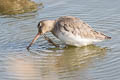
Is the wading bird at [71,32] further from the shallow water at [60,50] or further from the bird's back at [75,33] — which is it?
the shallow water at [60,50]

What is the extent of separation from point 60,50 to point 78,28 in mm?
848

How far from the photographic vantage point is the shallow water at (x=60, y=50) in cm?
901

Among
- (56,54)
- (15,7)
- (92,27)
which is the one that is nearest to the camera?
(56,54)

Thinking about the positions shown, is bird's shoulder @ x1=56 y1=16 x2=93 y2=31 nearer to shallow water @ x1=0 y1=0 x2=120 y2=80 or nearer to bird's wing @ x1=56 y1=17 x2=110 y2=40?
bird's wing @ x1=56 y1=17 x2=110 y2=40

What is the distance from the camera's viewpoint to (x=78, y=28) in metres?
11.0

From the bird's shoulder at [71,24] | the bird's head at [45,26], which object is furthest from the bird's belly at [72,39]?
the bird's head at [45,26]

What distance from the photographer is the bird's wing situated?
35.6 feet

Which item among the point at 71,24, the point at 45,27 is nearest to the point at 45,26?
the point at 45,27

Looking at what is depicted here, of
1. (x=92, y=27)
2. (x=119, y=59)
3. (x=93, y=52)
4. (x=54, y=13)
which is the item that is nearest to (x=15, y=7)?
(x=54, y=13)

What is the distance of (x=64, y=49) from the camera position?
35.8ft

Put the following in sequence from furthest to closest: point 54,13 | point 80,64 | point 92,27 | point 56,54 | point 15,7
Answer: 1. point 15,7
2. point 54,13
3. point 92,27
4. point 56,54
5. point 80,64

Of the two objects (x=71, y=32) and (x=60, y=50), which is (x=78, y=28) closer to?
(x=71, y=32)

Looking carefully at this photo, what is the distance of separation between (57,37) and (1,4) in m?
4.60

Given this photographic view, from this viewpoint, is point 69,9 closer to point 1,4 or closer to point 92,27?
point 92,27
